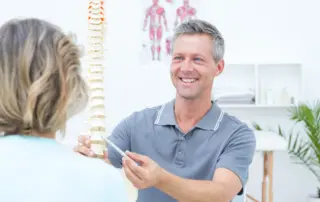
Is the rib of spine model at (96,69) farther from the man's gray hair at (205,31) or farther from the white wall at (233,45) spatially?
the white wall at (233,45)

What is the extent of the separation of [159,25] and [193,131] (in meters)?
2.65

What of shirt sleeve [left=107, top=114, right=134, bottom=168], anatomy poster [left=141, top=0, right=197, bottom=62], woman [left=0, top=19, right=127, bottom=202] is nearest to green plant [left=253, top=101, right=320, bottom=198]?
anatomy poster [left=141, top=0, right=197, bottom=62]

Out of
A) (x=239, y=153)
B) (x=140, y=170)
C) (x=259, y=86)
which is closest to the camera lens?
(x=140, y=170)

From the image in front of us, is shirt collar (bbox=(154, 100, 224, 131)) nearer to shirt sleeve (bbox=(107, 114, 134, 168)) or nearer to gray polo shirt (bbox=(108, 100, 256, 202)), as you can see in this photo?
gray polo shirt (bbox=(108, 100, 256, 202))

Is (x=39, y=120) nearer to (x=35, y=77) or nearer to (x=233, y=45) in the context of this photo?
(x=35, y=77)

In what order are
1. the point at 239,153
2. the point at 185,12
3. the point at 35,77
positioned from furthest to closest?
the point at 185,12, the point at 239,153, the point at 35,77

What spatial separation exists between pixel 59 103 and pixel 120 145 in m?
0.91

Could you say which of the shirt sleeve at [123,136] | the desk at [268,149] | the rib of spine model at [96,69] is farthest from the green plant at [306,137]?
the rib of spine model at [96,69]

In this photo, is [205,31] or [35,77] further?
[205,31]

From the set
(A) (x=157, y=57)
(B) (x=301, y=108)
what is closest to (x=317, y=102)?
(B) (x=301, y=108)

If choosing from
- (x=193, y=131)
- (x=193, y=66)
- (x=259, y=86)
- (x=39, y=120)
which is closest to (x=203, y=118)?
(x=193, y=131)

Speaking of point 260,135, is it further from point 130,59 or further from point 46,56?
point 46,56

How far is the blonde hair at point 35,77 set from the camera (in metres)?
Result: 0.90

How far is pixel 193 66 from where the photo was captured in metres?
1.77
